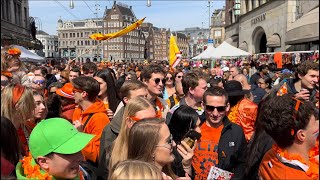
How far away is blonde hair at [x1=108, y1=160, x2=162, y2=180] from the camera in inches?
76.1

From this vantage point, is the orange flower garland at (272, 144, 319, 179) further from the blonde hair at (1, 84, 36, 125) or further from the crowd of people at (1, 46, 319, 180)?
the blonde hair at (1, 84, 36, 125)

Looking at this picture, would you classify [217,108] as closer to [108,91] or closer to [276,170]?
[276,170]

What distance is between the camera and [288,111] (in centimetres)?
229

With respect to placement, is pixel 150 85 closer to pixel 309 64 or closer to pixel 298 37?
pixel 309 64

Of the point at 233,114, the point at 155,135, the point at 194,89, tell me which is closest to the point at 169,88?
the point at 194,89

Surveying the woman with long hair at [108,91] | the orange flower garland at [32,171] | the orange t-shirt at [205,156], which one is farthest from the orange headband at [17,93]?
the woman with long hair at [108,91]

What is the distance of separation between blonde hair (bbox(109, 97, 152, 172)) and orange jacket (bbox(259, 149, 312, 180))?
105 centimetres

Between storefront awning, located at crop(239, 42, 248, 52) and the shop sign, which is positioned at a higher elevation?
the shop sign

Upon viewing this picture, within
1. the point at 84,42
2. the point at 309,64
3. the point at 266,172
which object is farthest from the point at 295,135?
the point at 84,42

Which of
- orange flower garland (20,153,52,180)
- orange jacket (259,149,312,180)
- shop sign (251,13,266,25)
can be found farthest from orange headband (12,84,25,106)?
shop sign (251,13,266,25)

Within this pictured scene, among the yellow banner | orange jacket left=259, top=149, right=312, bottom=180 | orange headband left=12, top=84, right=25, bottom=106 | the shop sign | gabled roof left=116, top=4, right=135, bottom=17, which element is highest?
gabled roof left=116, top=4, right=135, bottom=17

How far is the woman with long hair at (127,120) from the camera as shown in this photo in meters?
2.69

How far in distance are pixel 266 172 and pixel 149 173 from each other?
3.11ft

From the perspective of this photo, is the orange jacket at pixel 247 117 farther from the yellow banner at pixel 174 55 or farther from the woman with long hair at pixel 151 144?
the yellow banner at pixel 174 55
